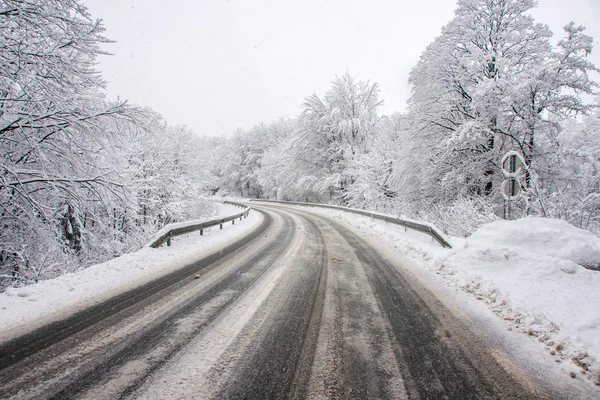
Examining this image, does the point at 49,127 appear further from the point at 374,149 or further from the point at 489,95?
the point at 374,149

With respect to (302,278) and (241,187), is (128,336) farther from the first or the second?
(241,187)

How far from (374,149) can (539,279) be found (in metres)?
19.0

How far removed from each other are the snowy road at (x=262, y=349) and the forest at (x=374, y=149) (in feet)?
9.96

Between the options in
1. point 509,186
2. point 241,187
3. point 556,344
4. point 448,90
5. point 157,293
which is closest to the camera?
point 556,344

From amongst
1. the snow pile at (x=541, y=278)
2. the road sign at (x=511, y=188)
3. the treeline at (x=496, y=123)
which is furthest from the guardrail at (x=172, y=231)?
the treeline at (x=496, y=123)

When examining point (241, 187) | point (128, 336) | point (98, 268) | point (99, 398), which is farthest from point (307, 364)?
point (241, 187)

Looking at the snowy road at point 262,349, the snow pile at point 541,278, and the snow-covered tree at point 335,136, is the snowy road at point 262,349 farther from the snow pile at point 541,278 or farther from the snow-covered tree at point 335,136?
the snow-covered tree at point 335,136

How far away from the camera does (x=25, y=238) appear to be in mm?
6566

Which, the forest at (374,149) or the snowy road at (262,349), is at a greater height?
the forest at (374,149)

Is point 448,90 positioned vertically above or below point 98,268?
above

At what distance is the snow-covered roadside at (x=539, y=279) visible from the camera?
10.4 feet

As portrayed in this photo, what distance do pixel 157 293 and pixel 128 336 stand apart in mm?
1539

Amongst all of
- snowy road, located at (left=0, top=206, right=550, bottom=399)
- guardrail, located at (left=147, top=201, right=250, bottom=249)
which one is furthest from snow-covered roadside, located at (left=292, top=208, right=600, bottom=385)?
guardrail, located at (left=147, top=201, right=250, bottom=249)

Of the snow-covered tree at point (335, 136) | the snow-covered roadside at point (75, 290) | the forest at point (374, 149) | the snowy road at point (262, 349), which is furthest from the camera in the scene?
the snow-covered tree at point (335, 136)
